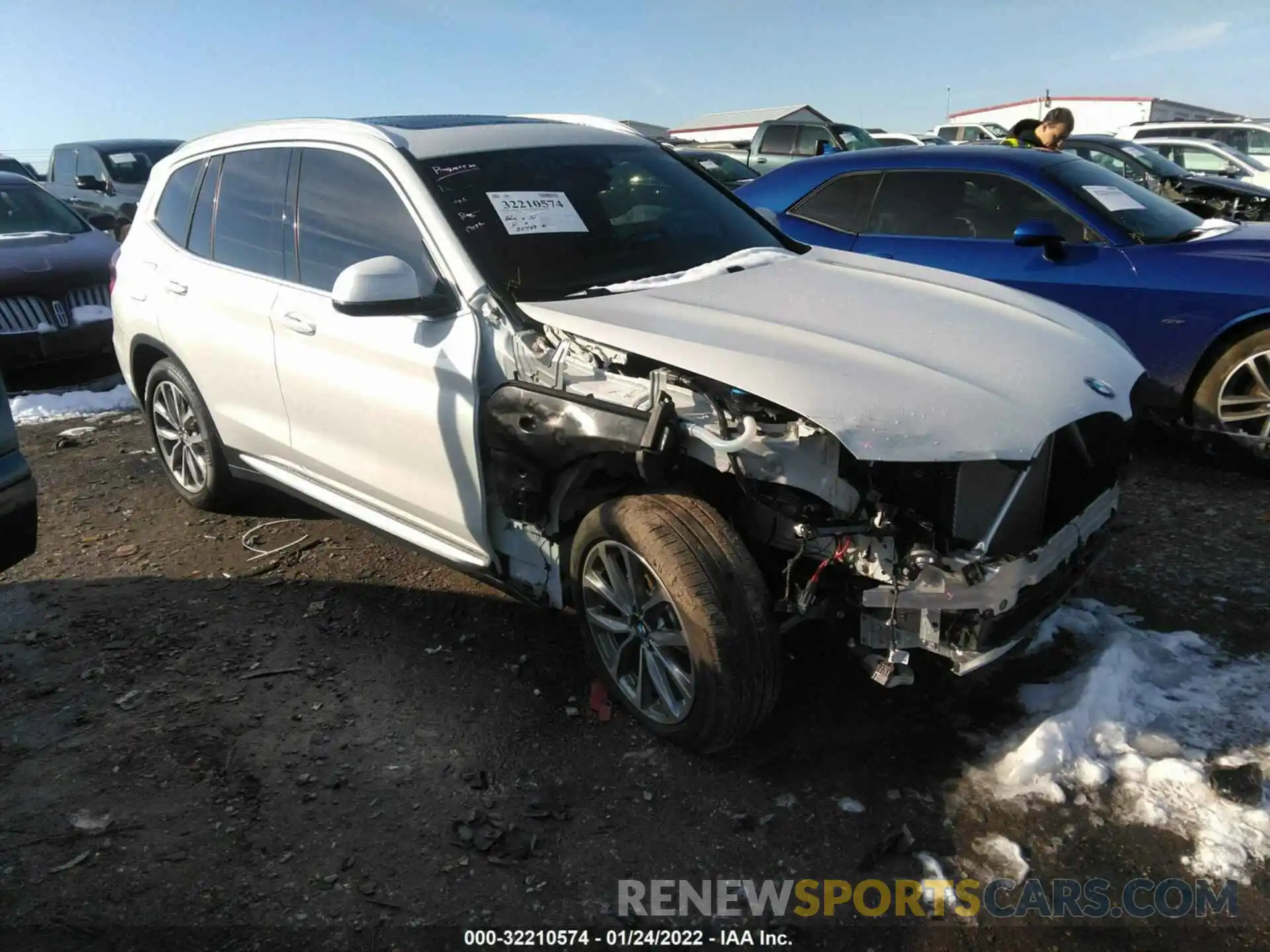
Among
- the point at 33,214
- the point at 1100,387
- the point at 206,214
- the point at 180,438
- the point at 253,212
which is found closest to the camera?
the point at 1100,387

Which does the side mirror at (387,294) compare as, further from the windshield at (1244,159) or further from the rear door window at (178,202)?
the windshield at (1244,159)

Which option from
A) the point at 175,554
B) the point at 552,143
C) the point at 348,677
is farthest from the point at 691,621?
the point at 175,554

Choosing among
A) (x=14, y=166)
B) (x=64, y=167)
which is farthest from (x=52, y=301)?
(x=14, y=166)

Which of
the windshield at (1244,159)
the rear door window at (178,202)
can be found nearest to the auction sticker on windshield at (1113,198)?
the rear door window at (178,202)

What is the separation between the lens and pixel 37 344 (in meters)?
7.15

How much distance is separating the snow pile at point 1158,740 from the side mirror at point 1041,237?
249cm

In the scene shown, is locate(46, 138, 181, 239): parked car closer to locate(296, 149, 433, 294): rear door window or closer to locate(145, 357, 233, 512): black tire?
locate(145, 357, 233, 512): black tire

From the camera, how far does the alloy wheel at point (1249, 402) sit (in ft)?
15.3

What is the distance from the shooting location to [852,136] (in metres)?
17.2

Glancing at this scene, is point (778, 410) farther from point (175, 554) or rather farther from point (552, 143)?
point (175, 554)

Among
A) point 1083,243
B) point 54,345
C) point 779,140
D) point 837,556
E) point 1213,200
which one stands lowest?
point 54,345

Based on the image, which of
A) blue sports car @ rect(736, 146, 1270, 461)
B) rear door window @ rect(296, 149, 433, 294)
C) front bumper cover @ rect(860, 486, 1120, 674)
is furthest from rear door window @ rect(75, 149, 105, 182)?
front bumper cover @ rect(860, 486, 1120, 674)

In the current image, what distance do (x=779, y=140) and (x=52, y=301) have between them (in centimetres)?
1402

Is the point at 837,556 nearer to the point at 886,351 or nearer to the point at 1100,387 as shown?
the point at 886,351
